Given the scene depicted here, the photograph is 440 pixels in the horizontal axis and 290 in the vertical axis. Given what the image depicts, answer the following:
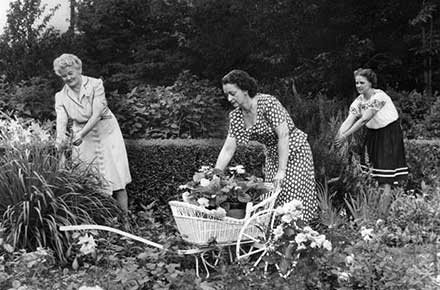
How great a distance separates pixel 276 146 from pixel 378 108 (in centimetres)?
244

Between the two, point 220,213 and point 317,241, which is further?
point 220,213

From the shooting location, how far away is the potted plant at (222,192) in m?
3.92

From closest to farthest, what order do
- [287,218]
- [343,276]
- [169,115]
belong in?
[343,276] → [287,218] → [169,115]

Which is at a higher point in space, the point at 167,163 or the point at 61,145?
the point at 61,145

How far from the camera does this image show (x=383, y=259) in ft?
12.3

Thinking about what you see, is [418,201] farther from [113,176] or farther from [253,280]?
[253,280]

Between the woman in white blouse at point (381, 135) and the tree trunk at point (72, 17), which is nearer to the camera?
the woman in white blouse at point (381, 135)

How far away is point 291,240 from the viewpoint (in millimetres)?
3699

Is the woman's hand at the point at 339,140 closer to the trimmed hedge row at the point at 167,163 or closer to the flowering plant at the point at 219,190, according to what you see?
the trimmed hedge row at the point at 167,163

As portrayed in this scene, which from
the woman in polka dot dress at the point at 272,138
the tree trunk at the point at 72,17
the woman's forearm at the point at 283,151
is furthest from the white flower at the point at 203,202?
the tree trunk at the point at 72,17

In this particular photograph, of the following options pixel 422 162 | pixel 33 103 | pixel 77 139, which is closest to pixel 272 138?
pixel 77 139

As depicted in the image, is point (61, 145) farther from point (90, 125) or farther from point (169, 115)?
point (169, 115)

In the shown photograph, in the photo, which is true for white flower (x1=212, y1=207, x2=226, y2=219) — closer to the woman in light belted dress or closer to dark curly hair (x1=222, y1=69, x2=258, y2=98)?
dark curly hair (x1=222, y1=69, x2=258, y2=98)

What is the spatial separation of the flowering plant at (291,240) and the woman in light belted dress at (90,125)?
2.35 metres
